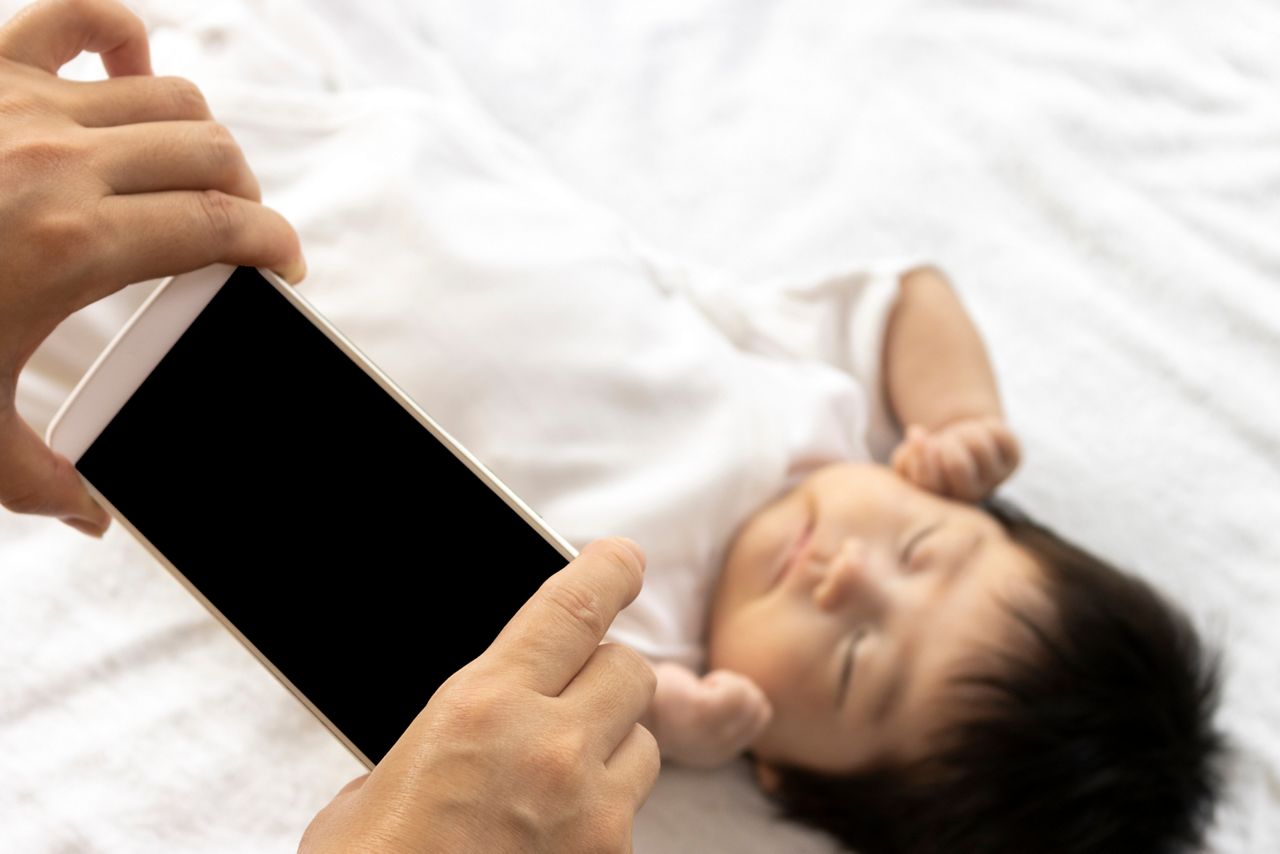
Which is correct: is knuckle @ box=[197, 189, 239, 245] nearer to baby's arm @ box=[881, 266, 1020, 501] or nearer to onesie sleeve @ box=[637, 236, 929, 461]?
onesie sleeve @ box=[637, 236, 929, 461]

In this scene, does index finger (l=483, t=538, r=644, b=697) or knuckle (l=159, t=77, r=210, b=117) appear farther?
knuckle (l=159, t=77, r=210, b=117)

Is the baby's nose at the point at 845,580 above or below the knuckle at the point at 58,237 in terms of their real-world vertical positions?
below

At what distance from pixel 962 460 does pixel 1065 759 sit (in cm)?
27

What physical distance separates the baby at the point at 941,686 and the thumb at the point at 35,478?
46 centimetres

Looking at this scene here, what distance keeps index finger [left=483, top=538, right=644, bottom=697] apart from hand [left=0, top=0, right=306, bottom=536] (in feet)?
0.96

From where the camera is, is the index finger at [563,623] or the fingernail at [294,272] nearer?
the index finger at [563,623]

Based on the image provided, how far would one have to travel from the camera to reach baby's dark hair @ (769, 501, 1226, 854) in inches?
34.6

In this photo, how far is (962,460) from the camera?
994 millimetres

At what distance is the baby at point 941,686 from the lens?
88 centimetres

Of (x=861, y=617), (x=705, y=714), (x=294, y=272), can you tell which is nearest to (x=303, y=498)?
(x=294, y=272)

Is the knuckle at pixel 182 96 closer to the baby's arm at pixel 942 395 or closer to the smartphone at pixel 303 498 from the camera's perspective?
the smartphone at pixel 303 498

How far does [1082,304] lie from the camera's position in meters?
1.19

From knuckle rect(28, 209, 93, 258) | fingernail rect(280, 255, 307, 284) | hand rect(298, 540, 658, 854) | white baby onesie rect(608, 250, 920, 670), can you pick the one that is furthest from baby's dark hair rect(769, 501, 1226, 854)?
knuckle rect(28, 209, 93, 258)

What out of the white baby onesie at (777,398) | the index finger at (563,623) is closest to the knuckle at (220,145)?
the index finger at (563,623)
